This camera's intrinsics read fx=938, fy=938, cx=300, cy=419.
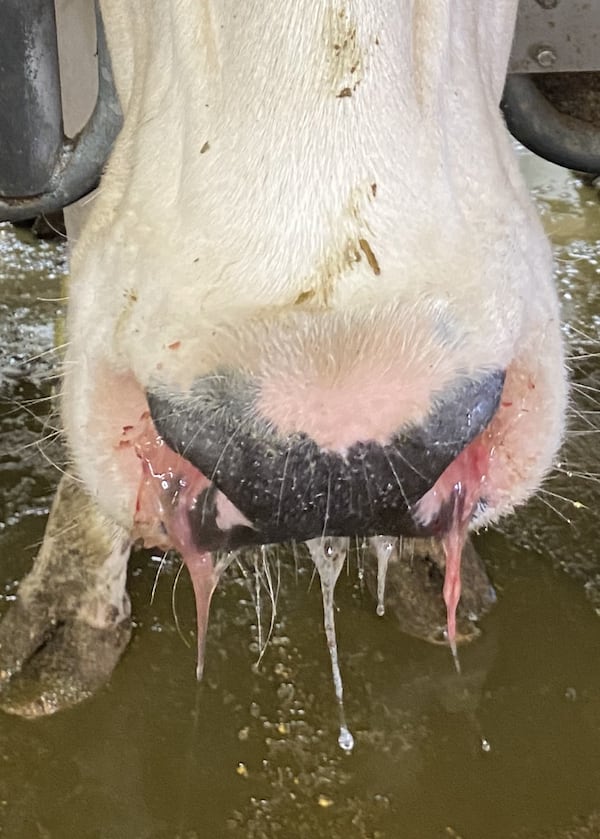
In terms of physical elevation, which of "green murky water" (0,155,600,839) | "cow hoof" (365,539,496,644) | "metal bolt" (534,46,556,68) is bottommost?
"green murky water" (0,155,600,839)

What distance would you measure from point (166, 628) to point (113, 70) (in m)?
0.85

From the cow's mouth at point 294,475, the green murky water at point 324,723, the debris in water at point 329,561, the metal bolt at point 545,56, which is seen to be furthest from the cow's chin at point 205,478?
the metal bolt at point 545,56

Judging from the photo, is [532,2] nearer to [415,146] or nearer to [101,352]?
[415,146]

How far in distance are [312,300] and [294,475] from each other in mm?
122

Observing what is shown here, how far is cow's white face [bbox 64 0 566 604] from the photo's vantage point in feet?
2.11

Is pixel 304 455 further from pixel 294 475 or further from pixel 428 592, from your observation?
pixel 428 592

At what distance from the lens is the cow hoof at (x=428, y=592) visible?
1.49m

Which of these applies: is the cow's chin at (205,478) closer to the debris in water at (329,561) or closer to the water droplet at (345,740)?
the debris in water at (329,561)

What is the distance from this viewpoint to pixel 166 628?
1492mm

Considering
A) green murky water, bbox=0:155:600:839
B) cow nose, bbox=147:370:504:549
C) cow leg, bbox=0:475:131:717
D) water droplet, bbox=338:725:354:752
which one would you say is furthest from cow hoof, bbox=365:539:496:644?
cow nose, bbox=147:370:504:549

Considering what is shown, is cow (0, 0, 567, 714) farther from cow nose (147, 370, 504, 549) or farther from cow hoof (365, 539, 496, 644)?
cow hoof (365, 539, 496, 644)

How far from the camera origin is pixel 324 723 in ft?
4.45

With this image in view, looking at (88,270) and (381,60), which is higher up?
(381,60)

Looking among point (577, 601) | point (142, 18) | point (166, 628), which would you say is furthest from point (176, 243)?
point (577, 601)
